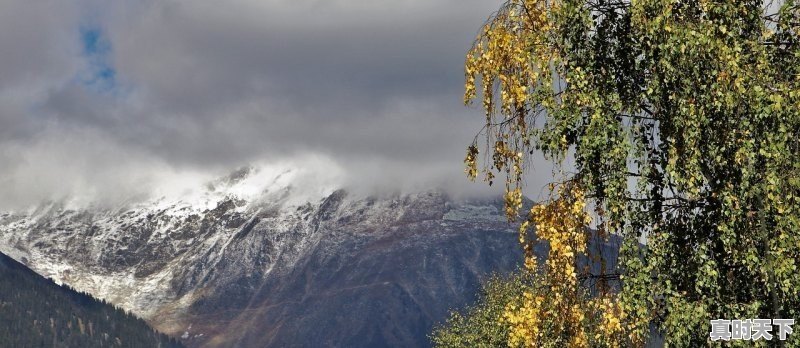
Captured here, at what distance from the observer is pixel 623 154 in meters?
13.2

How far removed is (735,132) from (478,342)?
65.3 metres

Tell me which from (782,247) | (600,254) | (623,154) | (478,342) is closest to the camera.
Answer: (782,247)

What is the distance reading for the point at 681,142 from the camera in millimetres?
13531

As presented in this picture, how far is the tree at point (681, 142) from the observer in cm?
1266

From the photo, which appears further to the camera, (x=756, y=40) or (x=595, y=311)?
(x=595, y=311)

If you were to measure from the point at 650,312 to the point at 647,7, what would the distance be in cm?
458

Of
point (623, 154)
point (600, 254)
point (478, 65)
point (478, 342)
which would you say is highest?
point (478, 65)

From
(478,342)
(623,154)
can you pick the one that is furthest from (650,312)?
(478,342)

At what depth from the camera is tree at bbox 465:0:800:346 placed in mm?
12664

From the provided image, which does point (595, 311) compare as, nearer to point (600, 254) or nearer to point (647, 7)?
point (600, 254)

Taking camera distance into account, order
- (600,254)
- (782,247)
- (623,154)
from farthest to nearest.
Result: (600,254), (623,154), (782,247)

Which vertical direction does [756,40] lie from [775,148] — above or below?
above

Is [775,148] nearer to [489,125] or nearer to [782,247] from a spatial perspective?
[782,247]

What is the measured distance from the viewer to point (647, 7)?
1362cm
